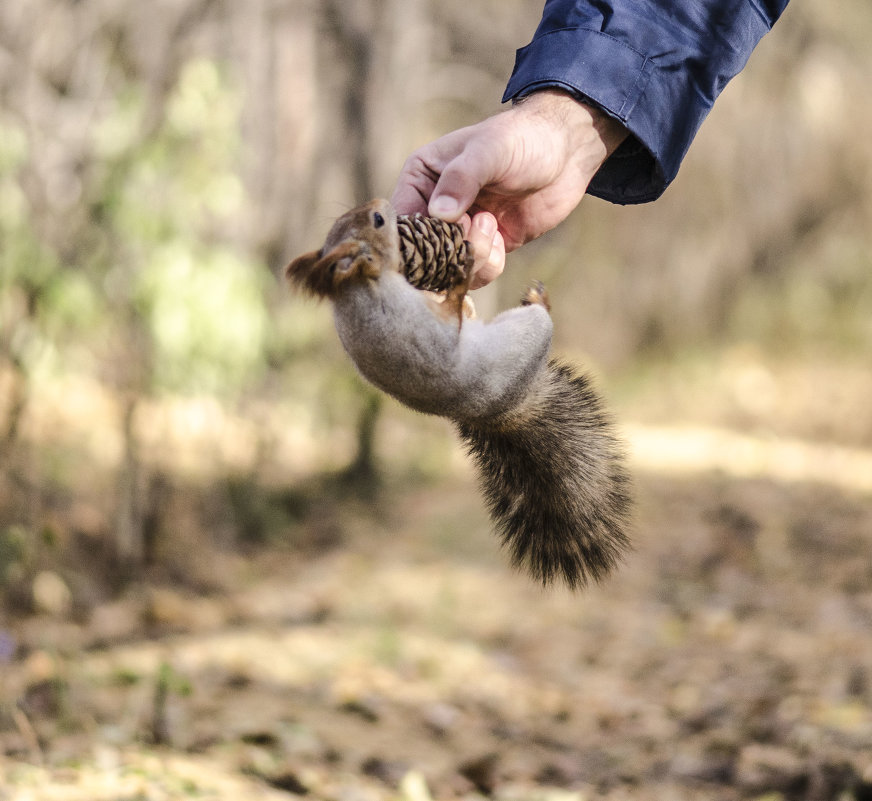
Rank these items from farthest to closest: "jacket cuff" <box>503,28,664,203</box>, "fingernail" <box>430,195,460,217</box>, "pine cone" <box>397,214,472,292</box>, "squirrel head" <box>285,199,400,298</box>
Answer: "jacket cuff" <box>503,28,664,203</box>, "fingernail" <box>430,195,460,217</box>, "pine cone" <box>397,214,472,292</box>, "squirrel head" <box>285,199,400,298</box>

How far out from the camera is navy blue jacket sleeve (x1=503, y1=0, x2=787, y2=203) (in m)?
1.71

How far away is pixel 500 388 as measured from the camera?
4.84ft

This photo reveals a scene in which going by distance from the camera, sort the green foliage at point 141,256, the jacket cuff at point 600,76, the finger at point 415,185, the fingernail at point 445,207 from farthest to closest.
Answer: the green foliage at point 141,256
the finger at point 415,185
the jacket cuff at point 600,76
the fingernail at point 445,207

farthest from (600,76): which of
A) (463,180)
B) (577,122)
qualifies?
(463,180)

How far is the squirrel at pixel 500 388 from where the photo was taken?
4.47ft

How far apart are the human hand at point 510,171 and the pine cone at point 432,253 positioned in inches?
1.9

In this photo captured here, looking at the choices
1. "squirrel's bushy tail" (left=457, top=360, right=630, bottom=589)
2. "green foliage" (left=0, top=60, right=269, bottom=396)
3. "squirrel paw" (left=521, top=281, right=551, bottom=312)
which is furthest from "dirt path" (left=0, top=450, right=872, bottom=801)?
"green foliage" (left=0, top=60, right=269, bottom=396)

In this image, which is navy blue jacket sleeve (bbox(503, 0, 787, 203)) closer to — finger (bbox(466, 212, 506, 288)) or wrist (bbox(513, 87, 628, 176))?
wrist (bbox(513, 87, 628, 176))

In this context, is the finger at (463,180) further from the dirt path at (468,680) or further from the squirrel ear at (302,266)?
the dirt path at (468,680)

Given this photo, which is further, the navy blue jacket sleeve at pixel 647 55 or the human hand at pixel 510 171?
the navy blue jacket sleeve at pixel 647 55

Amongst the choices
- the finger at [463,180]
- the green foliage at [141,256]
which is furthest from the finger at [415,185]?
the green foliage at [141,256]

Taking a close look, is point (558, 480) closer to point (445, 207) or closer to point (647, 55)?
point (445, 207)

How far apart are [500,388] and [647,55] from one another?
725 millimetres

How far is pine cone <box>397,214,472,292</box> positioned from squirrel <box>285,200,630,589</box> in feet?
0.04
